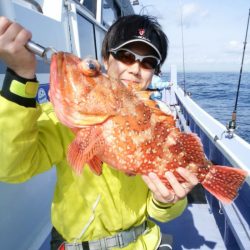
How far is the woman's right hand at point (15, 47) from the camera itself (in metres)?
1.19

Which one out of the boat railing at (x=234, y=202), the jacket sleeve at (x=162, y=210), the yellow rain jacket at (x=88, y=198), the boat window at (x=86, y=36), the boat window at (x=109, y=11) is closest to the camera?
the yellow rain jacket at (x=88, y=198)

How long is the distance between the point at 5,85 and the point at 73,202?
945 millimetres

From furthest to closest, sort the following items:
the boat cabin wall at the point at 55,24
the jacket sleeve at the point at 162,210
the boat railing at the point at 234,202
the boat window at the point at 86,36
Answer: the boat window at the point at 86,36, the boat railing at the point at 234,202, the boat cabin wall at the point at 55,24, the jacket sleeve at the point at 162,210

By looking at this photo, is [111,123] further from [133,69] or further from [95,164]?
[133,69]

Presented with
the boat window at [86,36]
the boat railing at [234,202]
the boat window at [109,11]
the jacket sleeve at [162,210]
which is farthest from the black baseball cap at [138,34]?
the boat window at [109,11]

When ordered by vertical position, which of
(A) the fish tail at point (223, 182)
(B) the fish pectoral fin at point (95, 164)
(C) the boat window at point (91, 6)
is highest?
(C) the boat window at point (91, 6)

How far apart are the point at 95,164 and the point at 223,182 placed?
2.55 ft

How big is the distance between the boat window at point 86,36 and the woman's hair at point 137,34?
2197 millimetres

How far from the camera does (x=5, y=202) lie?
2.11m

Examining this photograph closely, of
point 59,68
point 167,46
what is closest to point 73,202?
point 59,68

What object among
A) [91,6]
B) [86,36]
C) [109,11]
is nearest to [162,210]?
[86,36]

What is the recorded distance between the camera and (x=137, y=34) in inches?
82.6

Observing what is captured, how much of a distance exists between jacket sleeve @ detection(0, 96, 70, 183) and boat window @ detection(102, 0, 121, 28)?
6191 millimetres

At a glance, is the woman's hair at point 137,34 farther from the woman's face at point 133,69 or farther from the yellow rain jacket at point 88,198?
the yellow rain jacket at point 88,198
